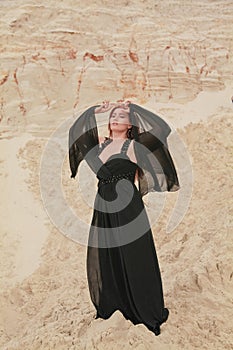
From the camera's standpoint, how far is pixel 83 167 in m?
7.91

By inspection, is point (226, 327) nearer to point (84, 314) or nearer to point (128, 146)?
point (84, 314)

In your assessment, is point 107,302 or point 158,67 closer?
point 107,302

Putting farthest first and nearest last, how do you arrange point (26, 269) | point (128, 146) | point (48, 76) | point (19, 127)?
1. point (48, 76)
2. point (19, 127)
3. point (26, 269)
4. point (128, 146)

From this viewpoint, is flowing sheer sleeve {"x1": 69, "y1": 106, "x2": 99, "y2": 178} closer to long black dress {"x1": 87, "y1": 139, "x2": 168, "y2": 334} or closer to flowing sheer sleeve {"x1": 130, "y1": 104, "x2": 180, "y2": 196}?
long black dress {"x1": 87, "y1": 139, "x2": 168, "y2": 334}

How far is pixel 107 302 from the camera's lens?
324 centimetres

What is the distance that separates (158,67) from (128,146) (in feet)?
25.5

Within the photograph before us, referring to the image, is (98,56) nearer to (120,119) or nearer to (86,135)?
(86,135)

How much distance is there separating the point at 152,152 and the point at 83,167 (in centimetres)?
480

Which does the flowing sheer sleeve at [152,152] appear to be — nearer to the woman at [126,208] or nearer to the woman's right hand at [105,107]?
the woman at [126,208]

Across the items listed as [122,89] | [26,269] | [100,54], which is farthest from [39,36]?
[26,269]

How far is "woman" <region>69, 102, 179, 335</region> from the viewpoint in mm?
3109

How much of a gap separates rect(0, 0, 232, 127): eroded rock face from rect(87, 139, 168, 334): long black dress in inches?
269

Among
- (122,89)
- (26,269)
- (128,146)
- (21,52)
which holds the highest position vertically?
(128,146)

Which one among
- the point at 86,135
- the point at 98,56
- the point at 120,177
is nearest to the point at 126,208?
the point at 120,177
